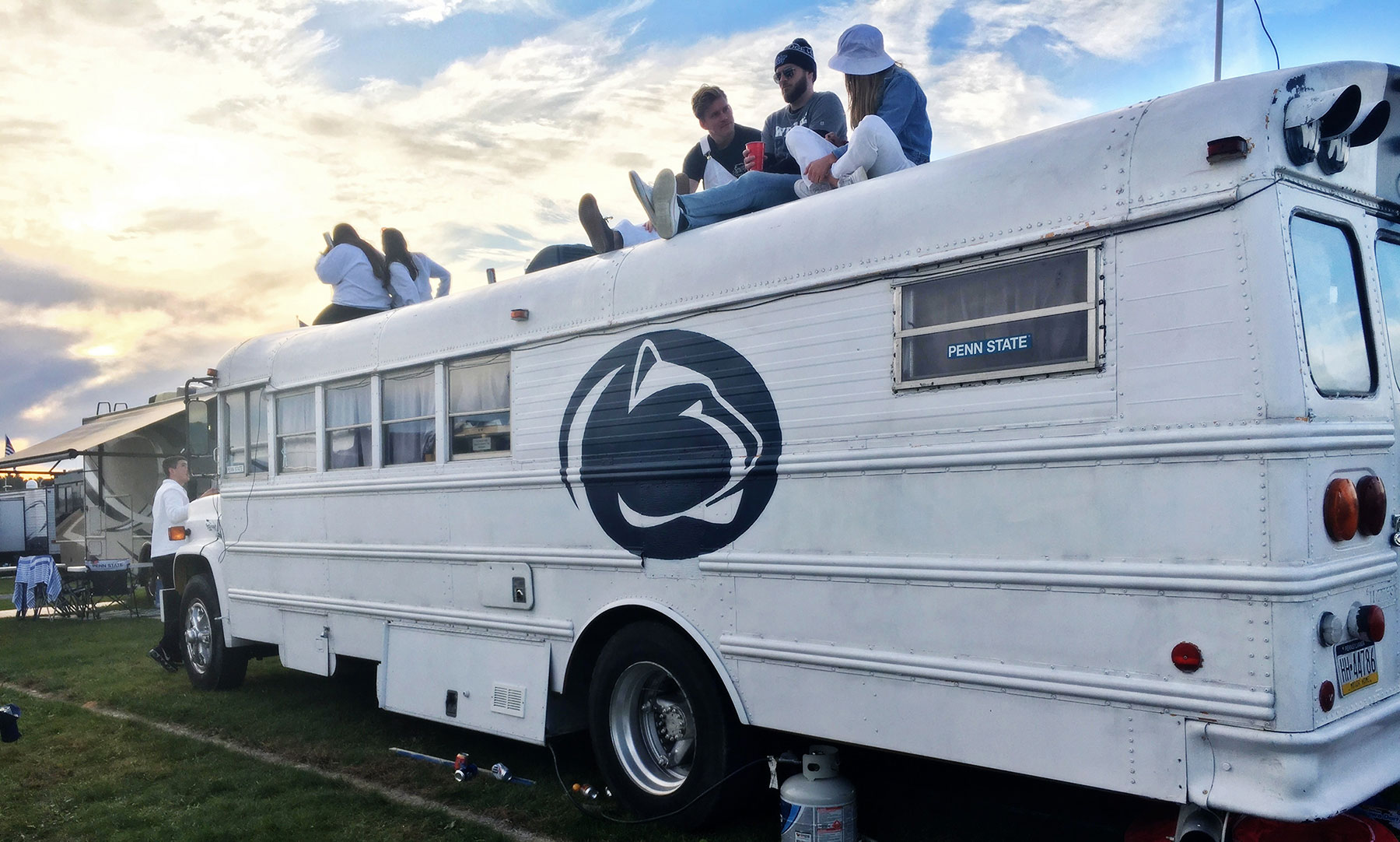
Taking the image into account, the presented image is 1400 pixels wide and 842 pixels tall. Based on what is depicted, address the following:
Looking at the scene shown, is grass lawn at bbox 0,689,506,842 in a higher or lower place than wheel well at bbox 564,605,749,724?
lower

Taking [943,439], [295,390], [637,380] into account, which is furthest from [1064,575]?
[295,390]

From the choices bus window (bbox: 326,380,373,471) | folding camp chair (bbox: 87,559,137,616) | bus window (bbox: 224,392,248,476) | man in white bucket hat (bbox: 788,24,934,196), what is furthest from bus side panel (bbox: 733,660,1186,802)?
folding camp chair (bbox: 87,559,137,616)

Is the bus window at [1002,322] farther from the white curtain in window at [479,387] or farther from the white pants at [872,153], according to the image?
the white curtain in window at [479,387]

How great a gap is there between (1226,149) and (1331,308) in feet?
2.26

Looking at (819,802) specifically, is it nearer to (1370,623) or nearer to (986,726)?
(986,726)

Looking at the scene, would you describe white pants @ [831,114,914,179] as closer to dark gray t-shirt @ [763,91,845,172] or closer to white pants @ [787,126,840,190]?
white pants @ [787,126,840,190]

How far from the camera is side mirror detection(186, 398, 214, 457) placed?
8.57m

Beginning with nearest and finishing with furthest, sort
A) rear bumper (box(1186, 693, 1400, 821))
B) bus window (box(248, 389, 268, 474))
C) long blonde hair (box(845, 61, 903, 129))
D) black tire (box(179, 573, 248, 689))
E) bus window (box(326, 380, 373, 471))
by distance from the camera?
1. rear bumper (box(1186, 693, 1400, 821))
2. long blonde hair (box(845, 61, 903, 129))
3. bus window (box(326, 380, 373, 471))
4. bus window (box(248, 389, 268, 474))
5. black tire (box(179, 573, 248, 689))

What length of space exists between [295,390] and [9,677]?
17.1ft

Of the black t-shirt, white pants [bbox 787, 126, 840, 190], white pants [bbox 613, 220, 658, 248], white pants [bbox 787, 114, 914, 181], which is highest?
the black t-shirt

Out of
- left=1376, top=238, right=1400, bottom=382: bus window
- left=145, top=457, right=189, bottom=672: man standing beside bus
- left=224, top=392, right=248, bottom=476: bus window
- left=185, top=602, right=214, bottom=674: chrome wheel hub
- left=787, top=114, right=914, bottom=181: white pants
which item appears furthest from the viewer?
left=145, top=457, right=189, bottom=672: man standing beside bus

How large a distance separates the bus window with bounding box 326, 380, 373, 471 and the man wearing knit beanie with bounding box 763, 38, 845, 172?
2882 millimetres

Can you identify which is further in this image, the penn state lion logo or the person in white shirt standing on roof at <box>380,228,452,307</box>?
the person in white shirt standing on roof at <box>380,228,452,307</box>

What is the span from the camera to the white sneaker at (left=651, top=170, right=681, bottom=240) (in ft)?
16.3
